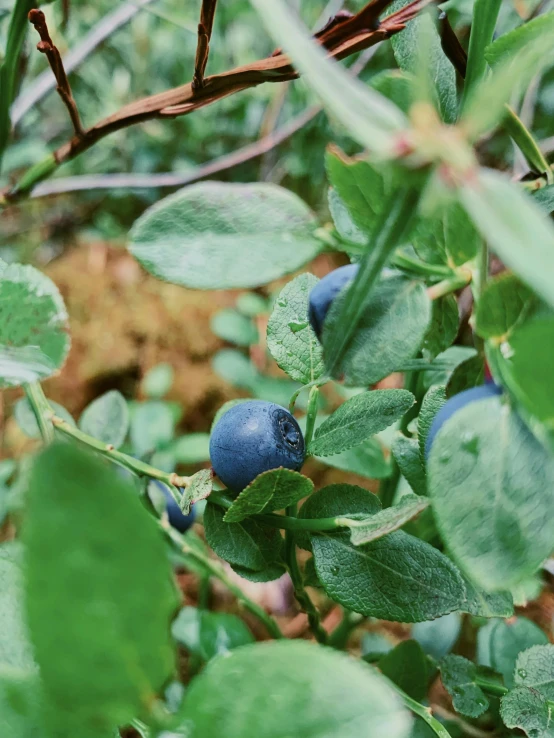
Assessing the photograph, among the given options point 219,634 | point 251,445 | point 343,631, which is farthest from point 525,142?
point 219,634

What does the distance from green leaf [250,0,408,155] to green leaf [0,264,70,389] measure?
21cm

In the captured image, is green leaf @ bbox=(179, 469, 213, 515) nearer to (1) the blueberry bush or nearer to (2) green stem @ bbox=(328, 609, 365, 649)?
(1) the blueberry bush

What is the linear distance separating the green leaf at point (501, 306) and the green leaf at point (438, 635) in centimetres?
58

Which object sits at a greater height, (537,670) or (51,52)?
(51,52)

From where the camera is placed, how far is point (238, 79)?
1.77 feet

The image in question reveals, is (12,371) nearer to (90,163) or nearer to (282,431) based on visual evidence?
(282,431)

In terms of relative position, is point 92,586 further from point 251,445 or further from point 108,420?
point 108,420

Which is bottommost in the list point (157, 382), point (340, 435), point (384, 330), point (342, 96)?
point (157, 382)

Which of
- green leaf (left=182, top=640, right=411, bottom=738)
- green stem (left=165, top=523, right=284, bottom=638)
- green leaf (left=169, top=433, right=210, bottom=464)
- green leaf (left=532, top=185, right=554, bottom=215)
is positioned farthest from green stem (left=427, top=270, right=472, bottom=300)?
green leaf (left=169, top=433, right=210, bottom=464)

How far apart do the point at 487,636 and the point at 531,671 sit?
251 millimetres

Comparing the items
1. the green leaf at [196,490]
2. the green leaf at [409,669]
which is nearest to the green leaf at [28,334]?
the green leaf at [196,490]

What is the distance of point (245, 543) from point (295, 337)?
165mm

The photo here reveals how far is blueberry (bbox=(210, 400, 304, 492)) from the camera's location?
455 mm

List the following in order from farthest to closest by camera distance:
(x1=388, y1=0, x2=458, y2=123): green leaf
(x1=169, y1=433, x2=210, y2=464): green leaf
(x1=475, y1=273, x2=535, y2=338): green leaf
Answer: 1. (x1=169, y1=433, x2=210, y2=464): green leaf
2. (x1=388, y1=0, x2=458, y2=123): green leaf
3. (x1=475, y1=273, x2=535, y2=338): green leaf
